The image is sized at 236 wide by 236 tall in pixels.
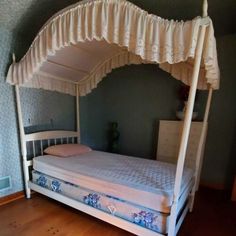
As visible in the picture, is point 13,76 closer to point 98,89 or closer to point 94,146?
point 98,89

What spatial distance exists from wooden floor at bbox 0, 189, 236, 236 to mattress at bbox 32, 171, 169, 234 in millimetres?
258

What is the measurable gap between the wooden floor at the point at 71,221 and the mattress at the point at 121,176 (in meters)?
0.42

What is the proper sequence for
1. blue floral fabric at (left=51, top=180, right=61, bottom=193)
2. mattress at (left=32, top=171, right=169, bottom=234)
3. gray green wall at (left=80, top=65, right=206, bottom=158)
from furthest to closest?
gray green wall at (left=80, top=65, right=206, bottom=158)
blue floral fabric at (left=51, top=180, right=61, bottom=193)
mattress at (left=32, top=171, right=169, bottom=234)

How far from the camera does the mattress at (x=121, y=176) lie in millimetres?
1443

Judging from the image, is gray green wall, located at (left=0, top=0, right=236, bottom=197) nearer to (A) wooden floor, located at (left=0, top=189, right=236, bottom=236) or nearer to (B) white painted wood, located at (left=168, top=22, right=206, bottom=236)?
(A) wooden floor, located at (left=0, top=189, right=236, bottom=236)

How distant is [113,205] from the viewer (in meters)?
1.61

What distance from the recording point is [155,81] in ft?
10.8

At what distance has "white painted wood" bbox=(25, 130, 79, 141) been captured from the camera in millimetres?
2372

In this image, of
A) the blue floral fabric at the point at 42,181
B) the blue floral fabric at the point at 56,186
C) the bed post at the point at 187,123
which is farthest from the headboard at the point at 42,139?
the bed post at the point at 187,123

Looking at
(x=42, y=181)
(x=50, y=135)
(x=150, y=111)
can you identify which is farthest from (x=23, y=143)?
(x=150, y=111)

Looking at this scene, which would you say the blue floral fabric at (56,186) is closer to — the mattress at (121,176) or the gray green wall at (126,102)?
the mattress at (121,176)

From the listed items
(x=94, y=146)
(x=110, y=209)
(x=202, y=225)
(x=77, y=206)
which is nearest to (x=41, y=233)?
(x=77, y=206)

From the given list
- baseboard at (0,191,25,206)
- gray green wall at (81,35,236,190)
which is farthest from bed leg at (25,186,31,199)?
gray green wall at (81,35,236,190)

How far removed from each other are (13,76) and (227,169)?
129 inches
